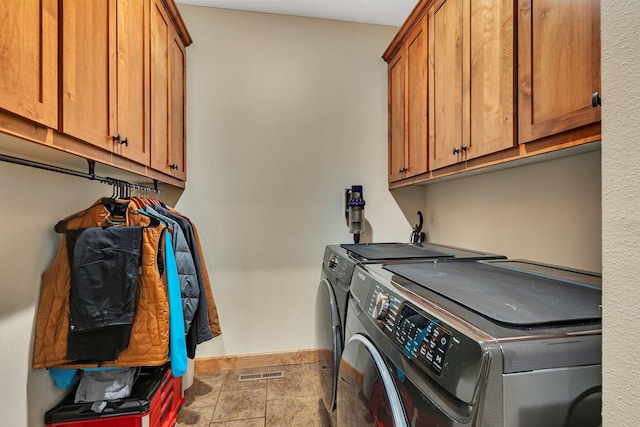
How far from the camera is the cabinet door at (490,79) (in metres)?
1.09

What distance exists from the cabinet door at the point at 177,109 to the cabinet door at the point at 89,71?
27.3 inches

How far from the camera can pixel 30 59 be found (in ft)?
2.53

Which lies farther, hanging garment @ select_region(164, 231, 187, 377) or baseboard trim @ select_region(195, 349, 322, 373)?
baseboard trim @ select_region(195, 349, 322, 373)

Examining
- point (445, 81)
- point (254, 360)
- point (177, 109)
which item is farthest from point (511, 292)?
point (177, 109)

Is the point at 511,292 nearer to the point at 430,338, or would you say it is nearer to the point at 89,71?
the point at 430,338

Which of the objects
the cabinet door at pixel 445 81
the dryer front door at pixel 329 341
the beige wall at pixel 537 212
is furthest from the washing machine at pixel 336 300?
the cabinet door at pixel 445 81

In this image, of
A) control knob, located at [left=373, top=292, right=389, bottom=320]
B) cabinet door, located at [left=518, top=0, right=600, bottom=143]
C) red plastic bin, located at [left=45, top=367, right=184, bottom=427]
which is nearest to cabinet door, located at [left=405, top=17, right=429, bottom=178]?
cabinet door, located at [left=518, top=0, right=600, bottom=143]

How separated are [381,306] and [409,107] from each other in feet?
5.11

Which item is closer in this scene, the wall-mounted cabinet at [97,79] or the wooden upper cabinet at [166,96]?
the wall-mounted cabinet at [97,79]

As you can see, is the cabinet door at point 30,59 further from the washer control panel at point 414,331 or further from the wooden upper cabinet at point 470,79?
the wooden upper cabinet at point 470,79

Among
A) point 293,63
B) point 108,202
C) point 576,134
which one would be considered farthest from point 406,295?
point 293,63

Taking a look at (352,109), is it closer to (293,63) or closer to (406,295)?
(293,63)

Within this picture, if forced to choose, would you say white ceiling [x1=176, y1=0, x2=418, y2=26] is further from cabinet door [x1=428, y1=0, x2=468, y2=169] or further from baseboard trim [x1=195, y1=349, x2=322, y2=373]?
baseboard trim [x1=195, y1=349, x2=322, y2=373]

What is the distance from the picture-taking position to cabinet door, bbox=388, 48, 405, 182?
209 cm
